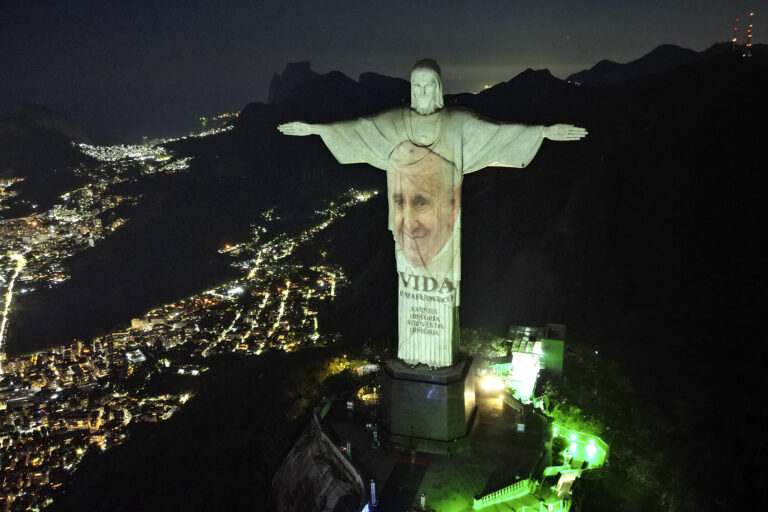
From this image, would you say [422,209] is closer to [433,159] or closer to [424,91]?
[433,159]

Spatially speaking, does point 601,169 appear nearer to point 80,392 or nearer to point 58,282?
point 80,392

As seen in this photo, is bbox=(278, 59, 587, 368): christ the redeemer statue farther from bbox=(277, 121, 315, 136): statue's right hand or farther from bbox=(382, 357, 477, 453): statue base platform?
bbox=(382, 357, 477, 453): statue base platform

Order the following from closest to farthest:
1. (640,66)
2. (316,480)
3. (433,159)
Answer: (433,159) < (316,480) < (640,66)

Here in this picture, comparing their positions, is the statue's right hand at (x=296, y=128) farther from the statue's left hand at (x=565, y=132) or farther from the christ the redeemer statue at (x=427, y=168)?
the statue's left hand at (x=565, y=132)

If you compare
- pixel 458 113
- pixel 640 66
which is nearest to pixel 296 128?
pixel 458 113

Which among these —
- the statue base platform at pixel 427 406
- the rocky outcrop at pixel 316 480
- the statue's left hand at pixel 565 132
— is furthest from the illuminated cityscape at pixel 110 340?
the statue's left hand at pixel 565 132

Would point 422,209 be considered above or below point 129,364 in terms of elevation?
above

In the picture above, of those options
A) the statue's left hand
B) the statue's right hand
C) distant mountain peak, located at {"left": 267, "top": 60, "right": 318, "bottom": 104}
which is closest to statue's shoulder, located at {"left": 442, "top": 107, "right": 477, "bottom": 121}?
the statue's left hand
